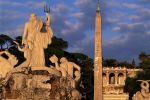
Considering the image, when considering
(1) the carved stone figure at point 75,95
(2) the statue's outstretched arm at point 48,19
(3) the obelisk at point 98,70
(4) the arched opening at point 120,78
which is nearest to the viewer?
(1) the carved stone figure at point 75,95

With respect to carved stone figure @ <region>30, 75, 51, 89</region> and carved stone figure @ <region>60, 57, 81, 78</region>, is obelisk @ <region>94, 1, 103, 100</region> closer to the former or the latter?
carved stone figure @ <region>60, 57, 81, 78</region>

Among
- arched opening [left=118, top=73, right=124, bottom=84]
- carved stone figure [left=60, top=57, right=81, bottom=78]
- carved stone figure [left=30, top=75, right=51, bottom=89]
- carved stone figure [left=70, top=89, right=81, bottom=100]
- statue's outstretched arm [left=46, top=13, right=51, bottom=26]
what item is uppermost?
arched opening [left=118, top=73, right=124, bottom=84]

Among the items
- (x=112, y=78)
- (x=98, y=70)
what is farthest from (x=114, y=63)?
(x=98, y=70)

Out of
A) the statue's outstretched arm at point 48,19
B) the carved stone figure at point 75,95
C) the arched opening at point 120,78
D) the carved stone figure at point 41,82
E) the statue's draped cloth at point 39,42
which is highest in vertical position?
the arched opening at point 120,78

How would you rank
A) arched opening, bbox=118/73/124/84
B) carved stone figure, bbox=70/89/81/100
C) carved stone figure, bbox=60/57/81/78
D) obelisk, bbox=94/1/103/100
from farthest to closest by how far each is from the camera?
arched opening, bbox=118/73/124/84, obelisk, bbox=94/1/103/100, carved stone figure, bbox=60/57/81/78, carved stone figure, bbox=70/89/81/100

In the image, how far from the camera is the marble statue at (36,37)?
129 feet

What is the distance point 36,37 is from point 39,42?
37 cm

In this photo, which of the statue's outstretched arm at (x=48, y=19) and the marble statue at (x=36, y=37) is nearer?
the marble statue at (x=36, y=37)

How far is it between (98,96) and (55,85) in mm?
7157

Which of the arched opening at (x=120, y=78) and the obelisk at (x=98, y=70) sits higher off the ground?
the arched opening at (x=120, y=78)

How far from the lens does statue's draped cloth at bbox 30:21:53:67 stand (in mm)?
39188

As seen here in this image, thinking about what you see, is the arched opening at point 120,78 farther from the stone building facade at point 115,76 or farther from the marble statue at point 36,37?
the marble statue at point 36,37

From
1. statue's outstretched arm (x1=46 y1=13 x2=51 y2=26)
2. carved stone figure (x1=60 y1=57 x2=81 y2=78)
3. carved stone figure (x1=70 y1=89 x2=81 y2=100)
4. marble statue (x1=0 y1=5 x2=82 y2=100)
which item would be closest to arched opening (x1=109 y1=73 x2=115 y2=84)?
marble statue (x1=0 y1=5 x2=82 y2=100)

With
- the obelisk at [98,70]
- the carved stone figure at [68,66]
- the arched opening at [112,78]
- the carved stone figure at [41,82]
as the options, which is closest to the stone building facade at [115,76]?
the arched opening at [112,78]
